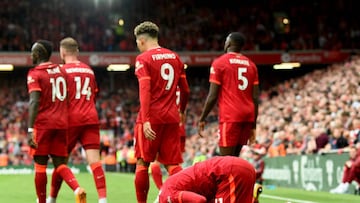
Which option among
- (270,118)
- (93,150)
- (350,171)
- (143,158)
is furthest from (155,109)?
(270,118)

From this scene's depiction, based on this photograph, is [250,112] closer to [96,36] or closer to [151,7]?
[96,36]

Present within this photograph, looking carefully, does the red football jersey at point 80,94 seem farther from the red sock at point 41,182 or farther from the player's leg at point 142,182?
the player's leg at point 142,182

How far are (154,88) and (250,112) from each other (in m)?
1.65

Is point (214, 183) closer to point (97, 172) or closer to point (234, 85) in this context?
point (97, 172)

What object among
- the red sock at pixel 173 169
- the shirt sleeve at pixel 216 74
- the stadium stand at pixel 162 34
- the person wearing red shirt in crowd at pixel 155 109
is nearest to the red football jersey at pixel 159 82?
the person wearing red shirt in crowd at pixel 155 109

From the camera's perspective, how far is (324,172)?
17.0 meters

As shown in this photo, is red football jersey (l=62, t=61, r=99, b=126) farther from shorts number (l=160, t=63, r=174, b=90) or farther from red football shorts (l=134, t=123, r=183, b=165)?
shorts number (l=160, t=63, r=174, b=90)

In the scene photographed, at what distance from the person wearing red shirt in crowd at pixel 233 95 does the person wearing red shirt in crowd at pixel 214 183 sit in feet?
7.72

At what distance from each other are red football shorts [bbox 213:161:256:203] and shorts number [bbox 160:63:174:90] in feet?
6.03

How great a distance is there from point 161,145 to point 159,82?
0.69 m

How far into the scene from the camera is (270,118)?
27.7 metres

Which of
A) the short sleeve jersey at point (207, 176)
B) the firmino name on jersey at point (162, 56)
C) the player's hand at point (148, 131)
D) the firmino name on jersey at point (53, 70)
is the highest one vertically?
the firmino name on jersey at point (162, 56)

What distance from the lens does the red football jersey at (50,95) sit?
356 inches

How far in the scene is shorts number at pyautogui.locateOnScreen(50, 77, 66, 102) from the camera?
9.16 meters
